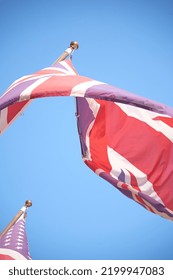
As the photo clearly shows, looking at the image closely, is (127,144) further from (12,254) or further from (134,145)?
(12,254)

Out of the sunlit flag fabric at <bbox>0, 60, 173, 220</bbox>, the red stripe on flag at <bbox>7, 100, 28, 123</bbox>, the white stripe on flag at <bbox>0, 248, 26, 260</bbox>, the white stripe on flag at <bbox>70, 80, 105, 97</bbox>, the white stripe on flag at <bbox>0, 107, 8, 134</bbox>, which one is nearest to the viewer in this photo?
the white stripe on flag at <bbox>70, 80, 105, 97</bbox>

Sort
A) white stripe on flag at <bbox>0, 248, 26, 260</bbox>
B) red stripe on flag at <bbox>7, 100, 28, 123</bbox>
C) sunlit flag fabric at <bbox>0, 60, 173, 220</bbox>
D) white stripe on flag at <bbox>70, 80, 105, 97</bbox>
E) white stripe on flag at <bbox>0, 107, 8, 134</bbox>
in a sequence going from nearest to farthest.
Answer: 1. white stripe on flag at <bbox>70, 80, 105, 97</bbox>
2. white stripe on flag at <bbox>0, 107, 8, 134</bbox>
3. red stripe on flag at <bbox>7, 100, 28, 123</bbox>
4. sunlit flag fabric at <bbox>0, 60, 173, 220</bbox>
5. white stripe on flag at <bbox>0, 248, 26, 260</bbox>

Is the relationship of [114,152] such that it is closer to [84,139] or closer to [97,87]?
[84,139]

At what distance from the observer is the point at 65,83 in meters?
2.52

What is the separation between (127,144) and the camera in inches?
135

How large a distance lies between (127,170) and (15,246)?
116 centimetres

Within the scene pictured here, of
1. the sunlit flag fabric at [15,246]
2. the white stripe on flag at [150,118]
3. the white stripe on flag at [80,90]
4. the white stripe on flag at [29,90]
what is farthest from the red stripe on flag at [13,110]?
the sunlit flag fabric at [15,246]

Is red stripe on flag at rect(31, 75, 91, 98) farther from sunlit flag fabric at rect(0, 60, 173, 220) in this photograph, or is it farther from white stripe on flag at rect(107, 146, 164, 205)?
white stripe on flag at rect(107, 146, 164, 205)

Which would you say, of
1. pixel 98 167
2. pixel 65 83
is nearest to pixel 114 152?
pixel 98 167

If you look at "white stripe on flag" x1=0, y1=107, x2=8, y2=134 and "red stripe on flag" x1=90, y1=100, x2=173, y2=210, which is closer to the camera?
"white stripe on flag" x1=0, y1=107, x2=8, y2=134

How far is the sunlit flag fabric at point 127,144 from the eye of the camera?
10.4 feet

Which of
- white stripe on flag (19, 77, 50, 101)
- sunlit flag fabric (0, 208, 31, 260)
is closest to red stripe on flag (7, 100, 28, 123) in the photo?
white stripe on flag (19, 77, 50, 101)

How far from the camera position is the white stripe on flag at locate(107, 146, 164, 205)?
326 centimetres

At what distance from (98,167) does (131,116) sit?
528 millimetres
